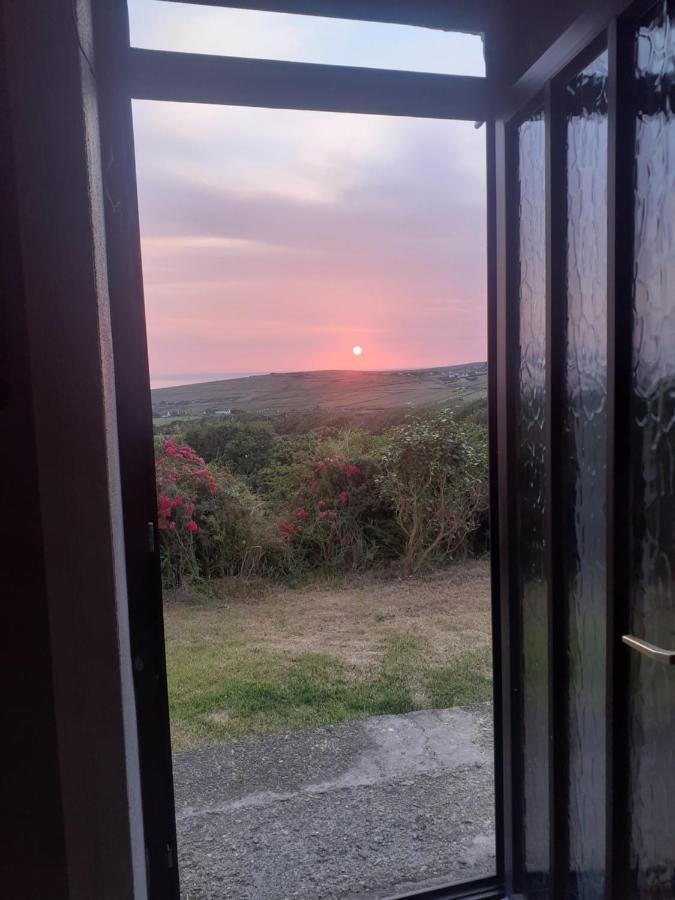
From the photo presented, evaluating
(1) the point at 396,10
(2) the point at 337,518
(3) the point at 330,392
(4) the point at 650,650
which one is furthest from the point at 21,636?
(3) the point at 330,392

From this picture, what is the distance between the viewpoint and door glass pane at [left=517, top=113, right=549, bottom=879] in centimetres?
133

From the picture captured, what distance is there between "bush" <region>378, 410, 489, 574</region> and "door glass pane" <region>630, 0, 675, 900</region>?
12.0 ft

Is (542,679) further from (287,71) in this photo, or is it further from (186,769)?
(186,769)

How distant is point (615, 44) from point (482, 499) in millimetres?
3972

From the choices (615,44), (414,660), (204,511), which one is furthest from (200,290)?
(615,44)

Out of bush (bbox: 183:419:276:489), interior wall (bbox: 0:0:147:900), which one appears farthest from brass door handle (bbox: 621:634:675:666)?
bush (bbox: 183:419:276:489)

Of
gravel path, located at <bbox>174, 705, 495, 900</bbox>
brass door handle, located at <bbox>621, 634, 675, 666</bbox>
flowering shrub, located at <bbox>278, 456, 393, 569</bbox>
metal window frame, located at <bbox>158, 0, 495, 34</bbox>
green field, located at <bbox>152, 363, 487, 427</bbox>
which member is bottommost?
Answer: gravel path, located at <bbox>174, 705, 495, 900</bbox>

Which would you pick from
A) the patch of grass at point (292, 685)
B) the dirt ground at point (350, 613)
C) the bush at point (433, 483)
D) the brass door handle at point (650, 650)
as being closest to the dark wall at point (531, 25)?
the brass door handle at point (650, 650)

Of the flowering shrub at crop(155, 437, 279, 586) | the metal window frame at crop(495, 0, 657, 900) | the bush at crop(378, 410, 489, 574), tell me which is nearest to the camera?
the metal window frame at crop(495, 0, 657, 900)

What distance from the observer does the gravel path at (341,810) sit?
185cm

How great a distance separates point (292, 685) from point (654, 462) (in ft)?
9.08

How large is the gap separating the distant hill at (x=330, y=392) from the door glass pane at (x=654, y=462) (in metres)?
3.74

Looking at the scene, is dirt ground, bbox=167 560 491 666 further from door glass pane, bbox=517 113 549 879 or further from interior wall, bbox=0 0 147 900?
interior wall, bbox=0 0 147 900

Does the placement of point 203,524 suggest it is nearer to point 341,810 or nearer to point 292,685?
point 292,685
